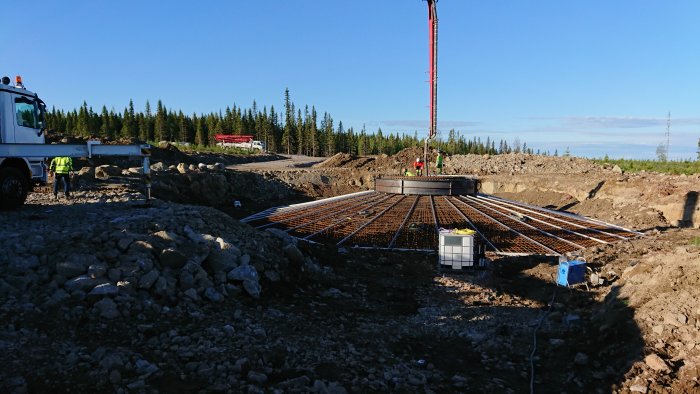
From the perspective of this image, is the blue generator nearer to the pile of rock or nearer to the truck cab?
the pile of rock

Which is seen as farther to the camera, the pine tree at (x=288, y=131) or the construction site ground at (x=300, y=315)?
the pine tree at (x=288, y=131)

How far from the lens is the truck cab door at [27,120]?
12.7 meters

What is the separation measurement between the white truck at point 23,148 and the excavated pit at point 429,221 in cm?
629

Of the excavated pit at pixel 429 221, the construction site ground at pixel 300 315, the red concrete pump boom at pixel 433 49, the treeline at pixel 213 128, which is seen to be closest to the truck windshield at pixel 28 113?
the construction site ground at pixel 300 315

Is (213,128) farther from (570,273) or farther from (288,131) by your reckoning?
(570,273)

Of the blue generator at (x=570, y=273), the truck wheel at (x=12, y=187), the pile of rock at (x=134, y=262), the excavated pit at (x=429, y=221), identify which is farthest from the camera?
the excavated pit at (x=429, y=221)

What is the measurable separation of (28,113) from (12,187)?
225 cm

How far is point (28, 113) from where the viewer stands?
13.2 meters

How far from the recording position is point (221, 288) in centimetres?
869

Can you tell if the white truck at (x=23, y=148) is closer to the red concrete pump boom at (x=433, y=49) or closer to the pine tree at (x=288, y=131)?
the red concrete pump boom at (x=433, y=49)

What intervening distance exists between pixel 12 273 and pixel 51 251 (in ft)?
2.65

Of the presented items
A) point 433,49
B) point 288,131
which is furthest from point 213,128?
point 433,49

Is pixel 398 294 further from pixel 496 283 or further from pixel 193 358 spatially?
pixel 193 358

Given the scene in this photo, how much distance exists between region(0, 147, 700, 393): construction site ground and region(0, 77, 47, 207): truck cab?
2.21ft
